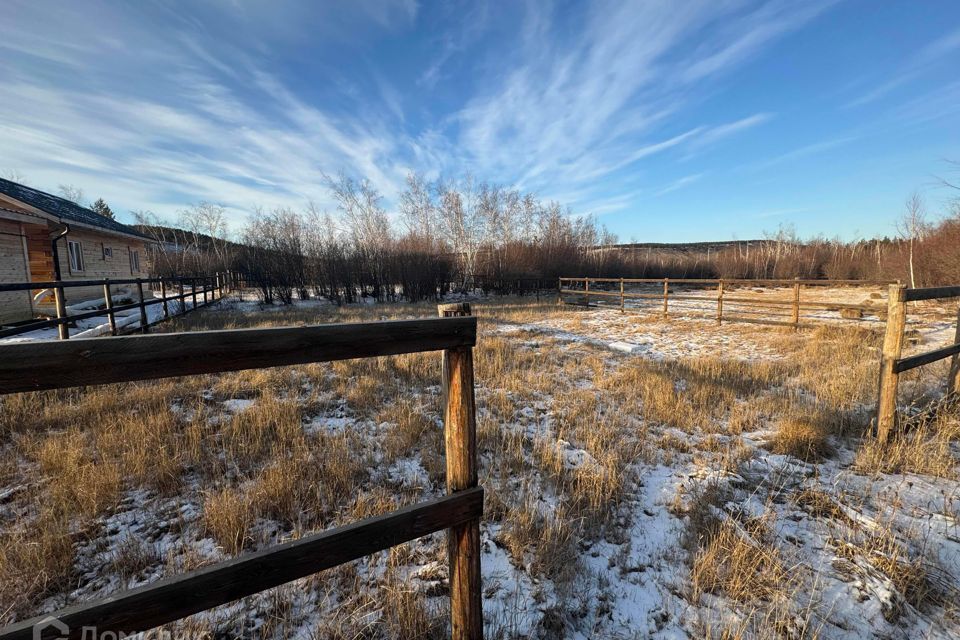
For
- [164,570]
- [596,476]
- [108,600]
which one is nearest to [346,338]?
[108,600]

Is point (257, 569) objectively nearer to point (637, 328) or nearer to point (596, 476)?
point (596, 476)

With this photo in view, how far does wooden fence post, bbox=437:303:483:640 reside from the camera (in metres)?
1.67

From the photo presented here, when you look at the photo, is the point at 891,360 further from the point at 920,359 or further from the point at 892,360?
the point at 920,359

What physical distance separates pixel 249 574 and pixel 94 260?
22776 mm

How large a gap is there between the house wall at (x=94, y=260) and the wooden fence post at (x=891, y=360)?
71.2 feet

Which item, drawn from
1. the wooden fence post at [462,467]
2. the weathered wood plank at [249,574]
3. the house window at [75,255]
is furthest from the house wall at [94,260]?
the wooden fence post at [462,467]

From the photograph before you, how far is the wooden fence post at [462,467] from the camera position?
65.7 inches

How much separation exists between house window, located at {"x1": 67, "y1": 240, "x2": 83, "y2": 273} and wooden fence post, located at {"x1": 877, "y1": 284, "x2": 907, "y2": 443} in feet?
75.0

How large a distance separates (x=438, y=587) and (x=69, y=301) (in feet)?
64.4

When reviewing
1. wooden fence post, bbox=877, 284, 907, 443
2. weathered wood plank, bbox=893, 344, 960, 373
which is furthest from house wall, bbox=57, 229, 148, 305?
weathered wood plank, bbox=893, 344, 960, 373

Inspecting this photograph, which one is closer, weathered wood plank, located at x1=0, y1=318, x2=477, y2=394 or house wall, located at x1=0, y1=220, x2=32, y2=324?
weathered wood plank, located at x1=0, y1=318, x2=477, y2=394

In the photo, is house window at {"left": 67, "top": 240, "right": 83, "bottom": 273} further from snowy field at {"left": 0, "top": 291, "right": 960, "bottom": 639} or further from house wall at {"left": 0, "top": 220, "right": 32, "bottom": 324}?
snowy field at {"left": 0, "top": 291, "right": 960, "bottom": 639}

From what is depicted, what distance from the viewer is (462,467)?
1691mm

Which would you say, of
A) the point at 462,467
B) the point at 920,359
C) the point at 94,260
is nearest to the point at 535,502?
the point at 462,467
